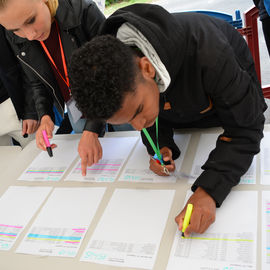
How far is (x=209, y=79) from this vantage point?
0.87 metres

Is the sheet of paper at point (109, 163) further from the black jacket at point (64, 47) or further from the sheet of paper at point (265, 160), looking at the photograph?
the sheet of paper at point (265, 160)

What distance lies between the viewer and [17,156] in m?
1.49

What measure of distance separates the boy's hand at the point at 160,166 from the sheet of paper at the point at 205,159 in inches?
2.9

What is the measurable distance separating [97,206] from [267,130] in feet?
2.17

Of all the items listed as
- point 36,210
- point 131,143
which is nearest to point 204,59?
point 131,143

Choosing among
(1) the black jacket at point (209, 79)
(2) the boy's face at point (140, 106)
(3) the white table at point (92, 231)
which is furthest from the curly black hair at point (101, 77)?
(3) the white table at point (92, 231)

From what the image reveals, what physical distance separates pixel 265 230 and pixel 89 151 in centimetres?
67

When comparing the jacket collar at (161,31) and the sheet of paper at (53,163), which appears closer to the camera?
the jacket collar at (161,31)

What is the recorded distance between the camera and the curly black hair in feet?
2.27

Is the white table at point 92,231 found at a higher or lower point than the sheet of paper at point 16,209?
higher

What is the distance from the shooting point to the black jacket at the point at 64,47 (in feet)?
4.10

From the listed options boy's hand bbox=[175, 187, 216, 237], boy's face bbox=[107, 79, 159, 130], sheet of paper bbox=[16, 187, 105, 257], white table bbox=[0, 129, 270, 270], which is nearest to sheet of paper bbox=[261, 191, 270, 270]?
white table bbox=[0, 129, 270, 270]

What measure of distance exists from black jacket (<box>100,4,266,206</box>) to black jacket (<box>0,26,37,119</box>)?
738mm

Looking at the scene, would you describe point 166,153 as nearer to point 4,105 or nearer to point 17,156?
point 17,156
